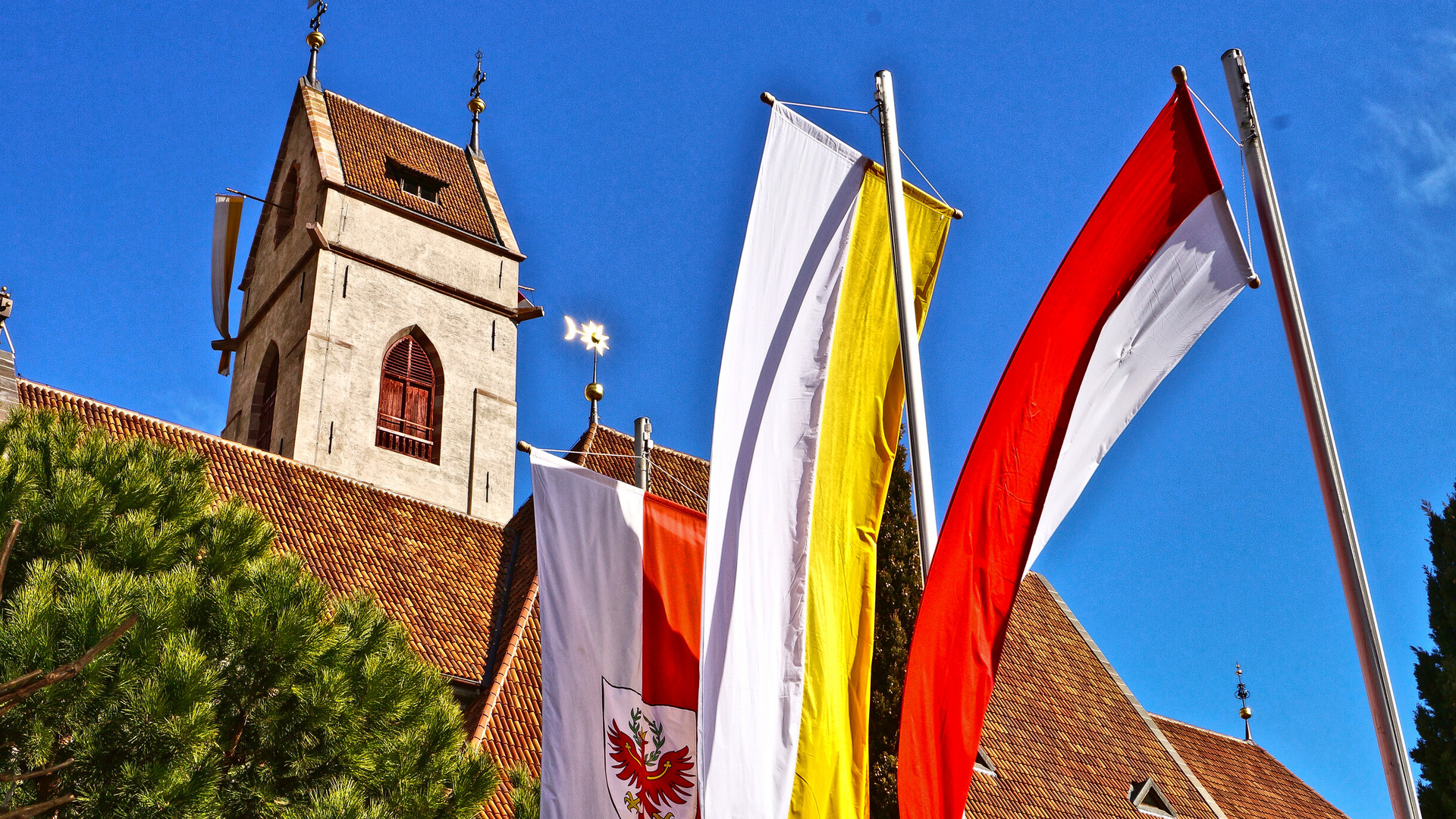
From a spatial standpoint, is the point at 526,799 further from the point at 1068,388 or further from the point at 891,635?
the point at 1068,388

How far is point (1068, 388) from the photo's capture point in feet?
21.2

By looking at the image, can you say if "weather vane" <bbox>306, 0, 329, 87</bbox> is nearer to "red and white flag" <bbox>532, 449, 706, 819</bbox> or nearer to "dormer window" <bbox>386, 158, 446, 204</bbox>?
"dormer window" <bbox>386, 158, 446, 204</bbox>

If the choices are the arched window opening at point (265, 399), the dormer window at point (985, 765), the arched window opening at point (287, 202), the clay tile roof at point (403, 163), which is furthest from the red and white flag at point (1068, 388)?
the arched window opening at point (287, 202)

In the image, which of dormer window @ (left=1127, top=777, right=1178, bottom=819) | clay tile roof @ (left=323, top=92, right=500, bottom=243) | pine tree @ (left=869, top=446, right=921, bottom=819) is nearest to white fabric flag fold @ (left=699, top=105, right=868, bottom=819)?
pine tree @ (left=869, top=446, right=921, bottom=819)

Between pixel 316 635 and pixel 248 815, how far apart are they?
3.65ft

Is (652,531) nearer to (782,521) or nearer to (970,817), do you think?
(782,521)

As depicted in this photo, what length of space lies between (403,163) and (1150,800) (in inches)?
731

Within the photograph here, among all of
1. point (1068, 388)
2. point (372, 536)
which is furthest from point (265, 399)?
point (1068, 388)

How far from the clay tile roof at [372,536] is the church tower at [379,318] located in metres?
3.55

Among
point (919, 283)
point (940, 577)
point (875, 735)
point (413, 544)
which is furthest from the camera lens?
point (413, 544)

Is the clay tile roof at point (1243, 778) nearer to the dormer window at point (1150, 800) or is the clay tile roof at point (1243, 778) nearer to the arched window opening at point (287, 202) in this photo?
the dormer window at point (1150, 800)

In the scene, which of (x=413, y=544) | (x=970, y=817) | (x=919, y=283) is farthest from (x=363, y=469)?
(x=919, y=283)

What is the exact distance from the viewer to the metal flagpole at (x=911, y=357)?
7.28 m

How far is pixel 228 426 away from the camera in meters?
27.9
